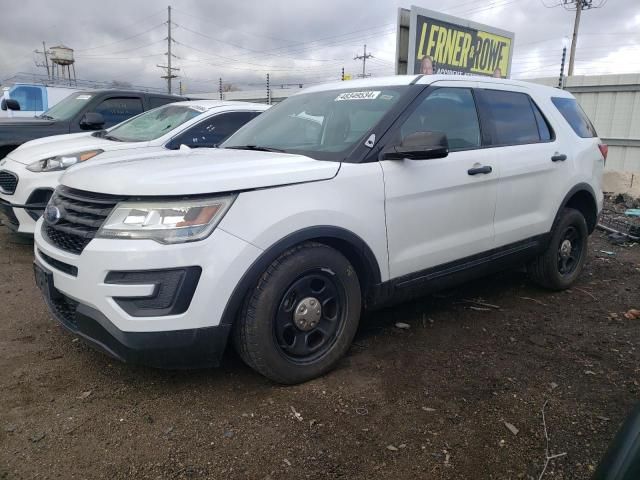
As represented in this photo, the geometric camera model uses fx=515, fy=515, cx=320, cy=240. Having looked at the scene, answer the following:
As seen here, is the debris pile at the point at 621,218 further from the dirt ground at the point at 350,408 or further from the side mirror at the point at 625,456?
the side mirror at the point at 625,456

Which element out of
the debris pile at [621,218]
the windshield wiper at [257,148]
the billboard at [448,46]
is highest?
the billboard at [448,46]

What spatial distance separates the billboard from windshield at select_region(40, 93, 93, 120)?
5.90m

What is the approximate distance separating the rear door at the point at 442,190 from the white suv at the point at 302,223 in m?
0.01

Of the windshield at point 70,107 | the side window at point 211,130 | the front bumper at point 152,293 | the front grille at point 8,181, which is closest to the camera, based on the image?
the front bumper at point 152,293

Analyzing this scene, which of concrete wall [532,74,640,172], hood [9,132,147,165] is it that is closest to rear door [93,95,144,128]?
hood [9,132,147,165]

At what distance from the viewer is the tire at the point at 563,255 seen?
4.51 m

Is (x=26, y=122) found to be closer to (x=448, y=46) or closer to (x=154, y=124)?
(x=154, y=124)

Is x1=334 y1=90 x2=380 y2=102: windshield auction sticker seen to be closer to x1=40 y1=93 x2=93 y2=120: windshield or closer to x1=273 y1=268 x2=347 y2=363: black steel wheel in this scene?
x1=273 y1=268 x2=347 y2=363: black steel wheel

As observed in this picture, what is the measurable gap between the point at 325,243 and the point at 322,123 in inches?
42.1

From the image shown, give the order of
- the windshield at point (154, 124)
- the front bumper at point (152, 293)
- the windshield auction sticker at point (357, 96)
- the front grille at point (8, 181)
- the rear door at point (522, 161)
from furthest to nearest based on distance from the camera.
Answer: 1. the windshield at point (154, 124)
2. the front grille at point (8, 181)
3. the rear door at point (522, 161)
4. the windshield auction sticker at point (357, 96)
5. the front bumper at point (152, 293)

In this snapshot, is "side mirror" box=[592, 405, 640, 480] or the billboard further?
the billboard

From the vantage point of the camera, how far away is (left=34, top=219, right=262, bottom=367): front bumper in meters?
2.40

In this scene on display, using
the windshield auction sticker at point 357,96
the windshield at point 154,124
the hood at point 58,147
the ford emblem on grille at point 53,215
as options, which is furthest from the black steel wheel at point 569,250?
the hood at point 58,147

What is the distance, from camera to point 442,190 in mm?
3391
